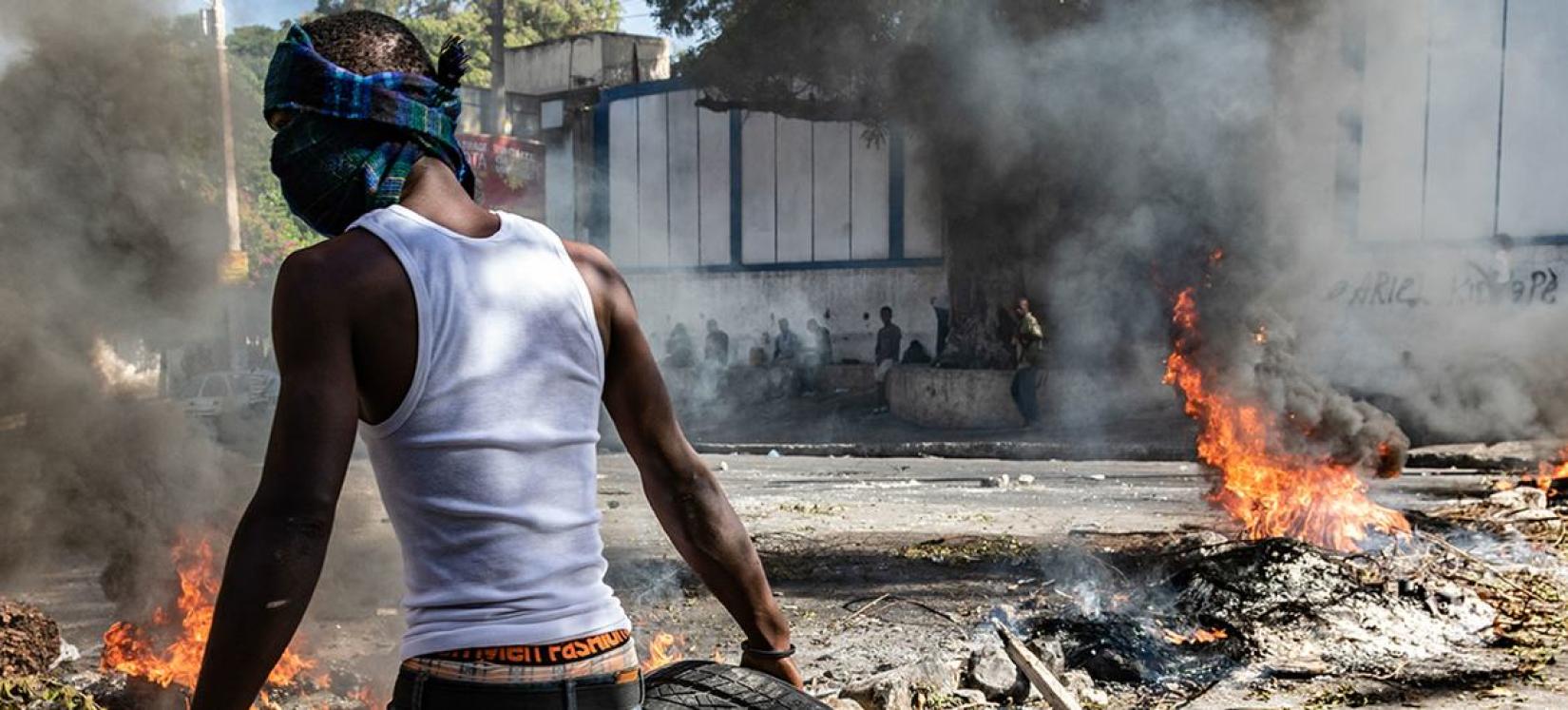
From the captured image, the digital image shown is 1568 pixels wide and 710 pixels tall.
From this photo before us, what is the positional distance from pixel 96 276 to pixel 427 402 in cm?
698

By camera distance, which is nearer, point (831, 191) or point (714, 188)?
point (831, 191)

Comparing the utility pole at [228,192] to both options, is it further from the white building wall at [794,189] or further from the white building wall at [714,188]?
the white building wall at [794,189]

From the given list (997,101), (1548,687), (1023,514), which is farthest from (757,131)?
(1548,687)

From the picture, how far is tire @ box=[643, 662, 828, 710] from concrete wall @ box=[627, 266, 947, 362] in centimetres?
2117

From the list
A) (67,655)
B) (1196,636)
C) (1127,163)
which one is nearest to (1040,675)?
(1196,636)

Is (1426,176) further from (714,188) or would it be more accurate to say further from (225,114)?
(225,114)

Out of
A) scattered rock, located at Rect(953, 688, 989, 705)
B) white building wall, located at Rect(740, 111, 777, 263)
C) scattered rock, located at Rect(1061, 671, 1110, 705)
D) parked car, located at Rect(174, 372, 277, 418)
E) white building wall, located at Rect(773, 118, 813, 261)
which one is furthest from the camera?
white building wall, located at Rect(740, 111, 777, 263)

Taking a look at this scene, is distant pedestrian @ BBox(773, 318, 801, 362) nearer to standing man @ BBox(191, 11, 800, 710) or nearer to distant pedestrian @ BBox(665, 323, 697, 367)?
distant pedestrian @ BBox(665, 323, 697, 367)

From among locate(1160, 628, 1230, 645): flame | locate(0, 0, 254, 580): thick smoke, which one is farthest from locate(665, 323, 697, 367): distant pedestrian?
locate(1160, 628, 1230, 645): flame

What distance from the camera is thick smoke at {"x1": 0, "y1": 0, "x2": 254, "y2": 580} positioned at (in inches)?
256

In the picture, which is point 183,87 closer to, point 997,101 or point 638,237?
point 997,101

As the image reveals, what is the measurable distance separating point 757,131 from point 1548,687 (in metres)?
21.3

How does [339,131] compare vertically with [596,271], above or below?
above

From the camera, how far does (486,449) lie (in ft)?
5.46
